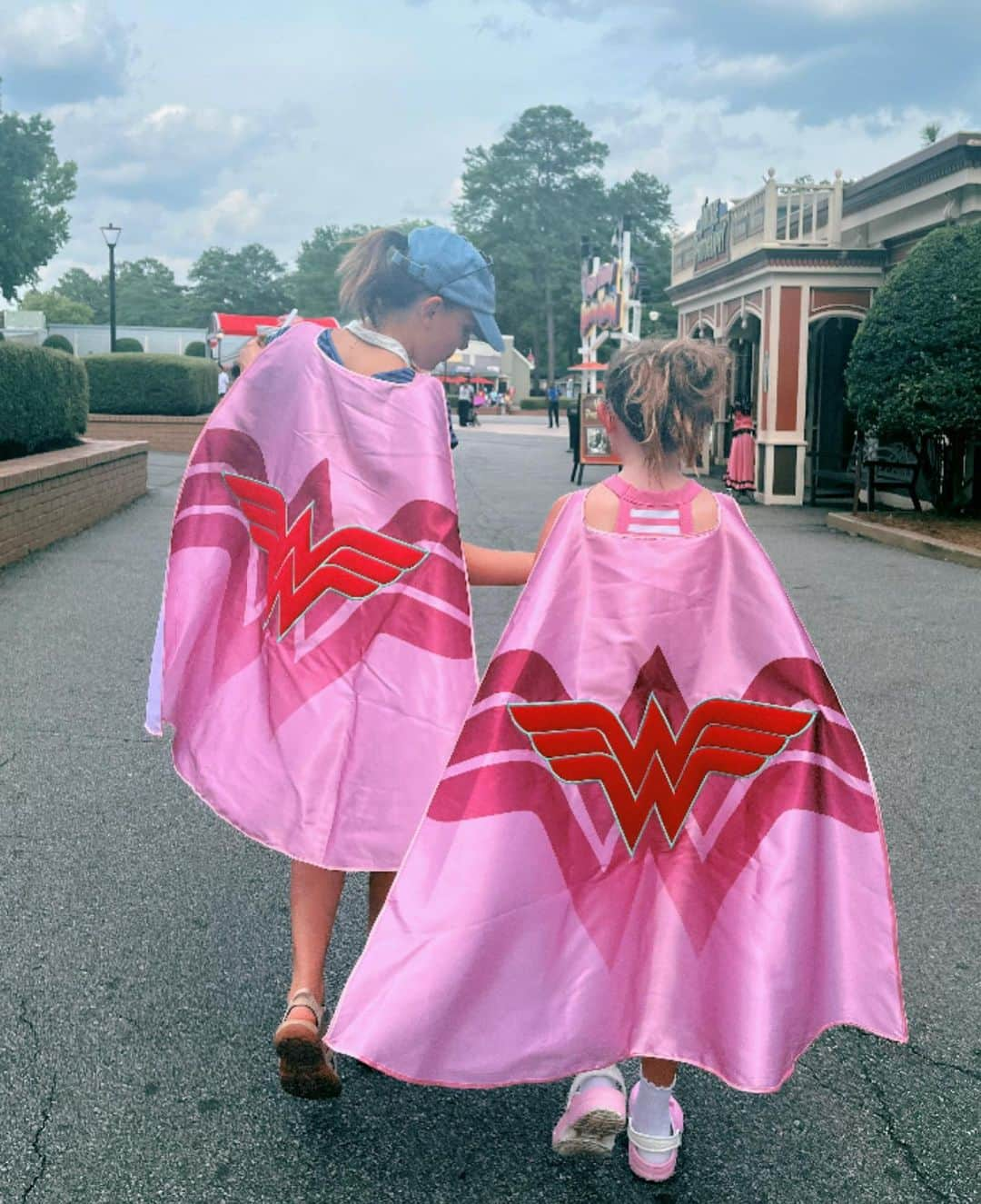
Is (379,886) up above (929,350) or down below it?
below

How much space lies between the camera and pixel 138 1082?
2.97 metres

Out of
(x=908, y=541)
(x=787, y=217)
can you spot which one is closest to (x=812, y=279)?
(x=787, y=217)

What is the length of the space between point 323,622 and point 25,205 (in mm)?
61243

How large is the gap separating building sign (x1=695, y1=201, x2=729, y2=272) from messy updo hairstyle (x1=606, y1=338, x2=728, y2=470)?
19.5 metres

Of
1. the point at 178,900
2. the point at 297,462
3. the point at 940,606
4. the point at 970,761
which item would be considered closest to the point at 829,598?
the point at 940,606

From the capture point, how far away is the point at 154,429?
23656 millimetres

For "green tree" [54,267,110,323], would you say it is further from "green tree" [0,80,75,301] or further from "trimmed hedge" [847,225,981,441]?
"trimmed hedge" [847,225,981,441]

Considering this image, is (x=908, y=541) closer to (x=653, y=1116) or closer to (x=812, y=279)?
(x=812, y=279)

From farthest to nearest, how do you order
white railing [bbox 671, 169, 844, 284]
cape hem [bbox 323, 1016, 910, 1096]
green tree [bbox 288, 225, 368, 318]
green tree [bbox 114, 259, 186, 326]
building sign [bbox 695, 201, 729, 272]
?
1. green tree [bbox 114, 259, 186, 326]
2. green tree [bbox 288, 225, 368, 318]
3. building sign [bbox 695, 201, 729, 272]
4. white railing [bbox 671, 169, 844, 284]
5. cape hem [bbox 323, 1016, 910, 1096]

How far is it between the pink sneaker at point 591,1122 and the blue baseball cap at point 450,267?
5.65 ft

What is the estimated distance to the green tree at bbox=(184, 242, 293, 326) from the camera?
125438 mm

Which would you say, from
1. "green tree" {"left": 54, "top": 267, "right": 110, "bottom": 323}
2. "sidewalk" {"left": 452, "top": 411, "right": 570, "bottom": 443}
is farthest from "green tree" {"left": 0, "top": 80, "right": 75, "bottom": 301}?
"green tree" {"left": 54, "top": 267, "right": 110, "bottom": 323}

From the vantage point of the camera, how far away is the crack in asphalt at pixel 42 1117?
8.46 ft

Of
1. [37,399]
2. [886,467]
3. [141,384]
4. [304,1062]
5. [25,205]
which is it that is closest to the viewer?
[304,1062]
